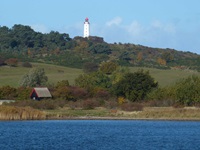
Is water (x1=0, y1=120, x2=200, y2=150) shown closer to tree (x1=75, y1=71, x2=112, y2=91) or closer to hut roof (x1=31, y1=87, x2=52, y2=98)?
hut roof (x1=31, y1=87, x2=52, y2=98)

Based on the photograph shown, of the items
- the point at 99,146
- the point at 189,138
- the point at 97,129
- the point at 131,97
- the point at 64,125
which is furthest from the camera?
the point at 131,97

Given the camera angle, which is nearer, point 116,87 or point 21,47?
point 116,87

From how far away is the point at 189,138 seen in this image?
46.6 metres

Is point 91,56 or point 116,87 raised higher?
point 91,56

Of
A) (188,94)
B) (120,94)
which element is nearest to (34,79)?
(120,94)

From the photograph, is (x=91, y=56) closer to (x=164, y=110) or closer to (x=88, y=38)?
(x=88, y=38)

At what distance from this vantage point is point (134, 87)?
8769 cm

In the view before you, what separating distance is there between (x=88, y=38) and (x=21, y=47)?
30184mm

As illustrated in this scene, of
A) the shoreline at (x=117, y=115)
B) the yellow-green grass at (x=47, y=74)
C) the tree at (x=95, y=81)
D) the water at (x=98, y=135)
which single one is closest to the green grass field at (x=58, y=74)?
the yellow-green grass at (x=47, y=74)

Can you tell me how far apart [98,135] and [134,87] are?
39213mm

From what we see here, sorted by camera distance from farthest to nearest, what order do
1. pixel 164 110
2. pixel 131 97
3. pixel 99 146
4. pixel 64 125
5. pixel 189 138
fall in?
pixel 131 97, pixel 164 110, pixel 64 125, pixel 189 138, pixel 99 146

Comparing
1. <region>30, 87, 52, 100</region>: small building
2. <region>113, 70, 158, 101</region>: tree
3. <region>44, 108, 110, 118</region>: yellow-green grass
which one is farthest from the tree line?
<region>44, 108, 110, 118</region>: yellow-green grass

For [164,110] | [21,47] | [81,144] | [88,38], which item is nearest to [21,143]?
[81,144]

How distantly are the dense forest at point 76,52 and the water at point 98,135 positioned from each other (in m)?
83.5
